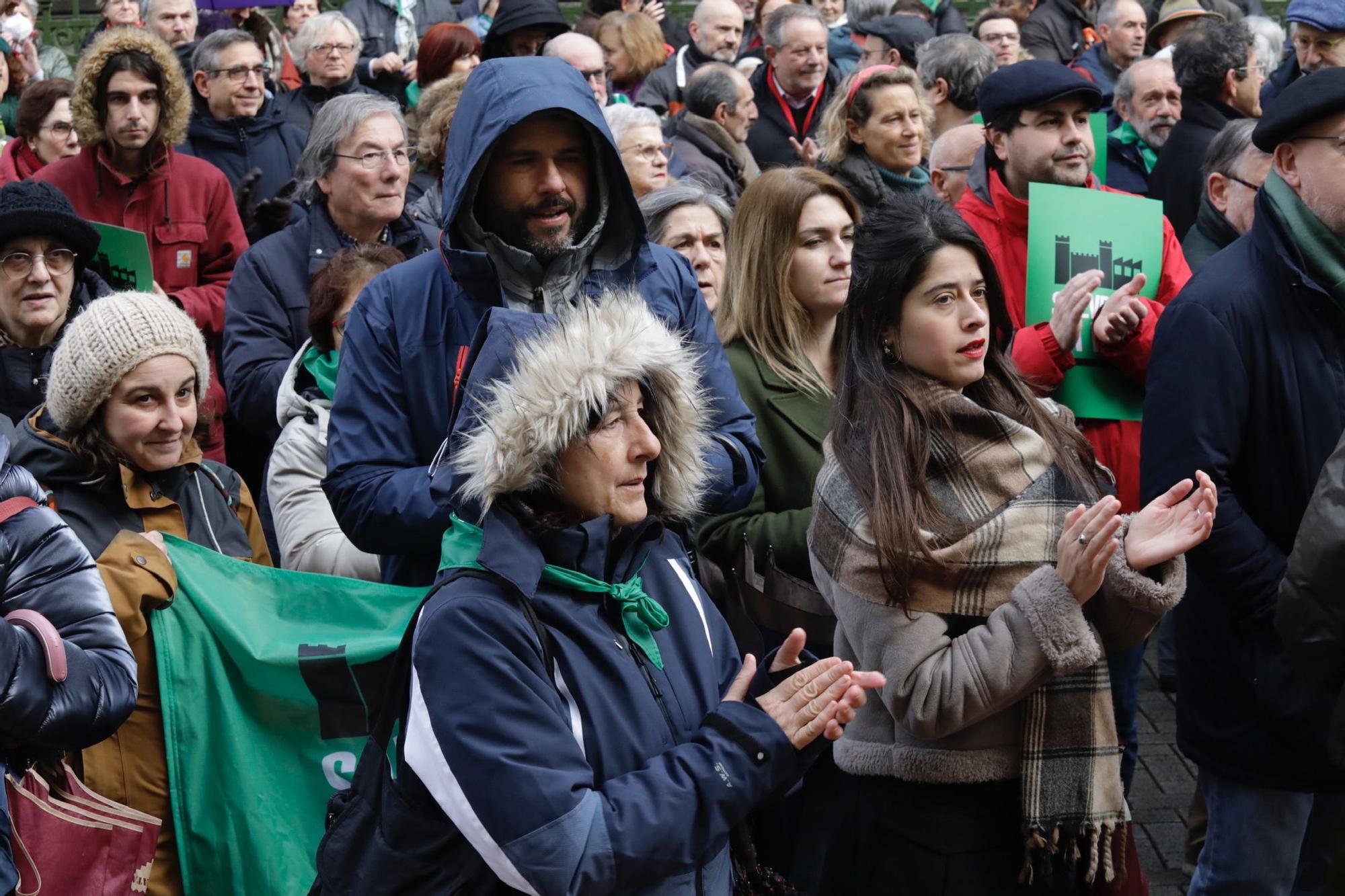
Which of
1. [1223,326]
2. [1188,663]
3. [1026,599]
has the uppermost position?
[1223,326]

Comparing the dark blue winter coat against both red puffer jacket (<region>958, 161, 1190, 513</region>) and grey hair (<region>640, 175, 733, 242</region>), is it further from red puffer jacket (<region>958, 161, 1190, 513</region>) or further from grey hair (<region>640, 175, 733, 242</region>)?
grey hair (<region>640, 175, 733, 242</region>)

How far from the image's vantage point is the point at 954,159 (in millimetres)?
6145

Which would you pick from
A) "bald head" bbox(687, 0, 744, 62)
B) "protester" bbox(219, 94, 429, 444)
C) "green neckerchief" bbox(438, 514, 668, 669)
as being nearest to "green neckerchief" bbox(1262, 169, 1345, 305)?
"green neckerchief" bbox(438, 514, 668, 669)

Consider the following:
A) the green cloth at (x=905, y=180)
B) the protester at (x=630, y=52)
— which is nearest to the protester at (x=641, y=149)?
the green cloth at (x=905, y=180)

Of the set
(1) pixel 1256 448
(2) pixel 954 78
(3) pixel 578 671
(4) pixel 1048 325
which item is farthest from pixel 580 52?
(3) pixel 578 671

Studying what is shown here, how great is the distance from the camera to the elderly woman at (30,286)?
472 centimetres

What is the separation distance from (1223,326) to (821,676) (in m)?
1.79

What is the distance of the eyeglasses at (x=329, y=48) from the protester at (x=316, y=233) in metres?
2.92

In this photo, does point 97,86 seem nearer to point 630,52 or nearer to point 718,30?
point 630,52

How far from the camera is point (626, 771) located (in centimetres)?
249

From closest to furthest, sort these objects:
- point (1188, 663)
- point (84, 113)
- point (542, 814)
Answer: point (542, 814) < point (1188, 663) < point (84, 113)

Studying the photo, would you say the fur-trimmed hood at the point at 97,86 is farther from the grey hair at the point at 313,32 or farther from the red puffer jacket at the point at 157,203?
the grey hair at the point at 313,32

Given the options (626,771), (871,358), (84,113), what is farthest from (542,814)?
(84,113)

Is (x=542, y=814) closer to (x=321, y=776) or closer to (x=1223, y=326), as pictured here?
(x=321, y=776)
